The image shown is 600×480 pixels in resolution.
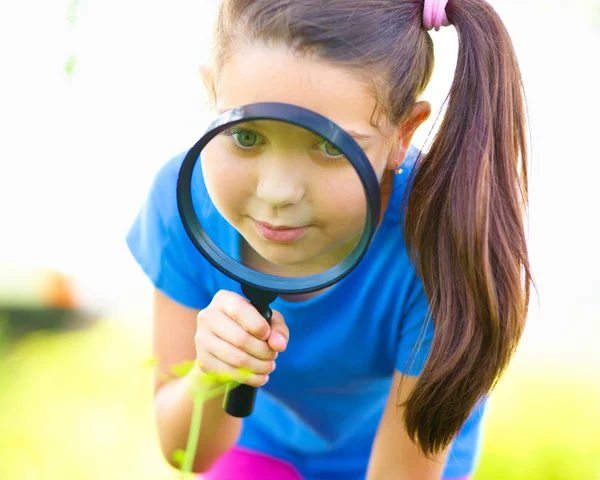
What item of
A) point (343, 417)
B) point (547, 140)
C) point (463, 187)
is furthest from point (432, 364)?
point (547, 140)

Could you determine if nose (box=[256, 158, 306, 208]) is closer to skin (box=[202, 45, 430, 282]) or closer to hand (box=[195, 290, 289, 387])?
skin (box=[202, 45, 430, 282])

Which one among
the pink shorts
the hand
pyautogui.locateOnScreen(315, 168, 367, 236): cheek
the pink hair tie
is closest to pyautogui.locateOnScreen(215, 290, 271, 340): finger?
the hand

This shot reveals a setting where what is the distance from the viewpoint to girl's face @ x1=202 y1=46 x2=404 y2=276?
1573 millimetres

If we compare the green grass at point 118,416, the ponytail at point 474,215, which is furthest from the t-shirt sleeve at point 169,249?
the green grass at point 118,416

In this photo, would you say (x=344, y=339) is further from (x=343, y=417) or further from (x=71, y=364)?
(x=71, y=364)

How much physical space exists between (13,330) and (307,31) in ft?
7.53

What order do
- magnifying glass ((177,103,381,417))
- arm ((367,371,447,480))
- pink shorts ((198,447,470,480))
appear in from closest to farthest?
1. magnifying glass ((177,103,381,417))
2. arm ((367,371,447,480))
3. pink shorts ((198,447,470,480))

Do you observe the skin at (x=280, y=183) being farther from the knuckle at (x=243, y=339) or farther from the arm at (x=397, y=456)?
Result: the arm at (x=397, y=456)

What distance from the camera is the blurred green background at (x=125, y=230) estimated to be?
3123 millimetres

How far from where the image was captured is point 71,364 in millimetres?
3379

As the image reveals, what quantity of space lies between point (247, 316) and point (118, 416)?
174 centimetres

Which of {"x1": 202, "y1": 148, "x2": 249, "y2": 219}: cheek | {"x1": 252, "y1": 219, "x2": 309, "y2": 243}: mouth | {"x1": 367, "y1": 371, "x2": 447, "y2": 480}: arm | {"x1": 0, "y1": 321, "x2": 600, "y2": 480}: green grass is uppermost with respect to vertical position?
{"x1": 202, "y1": 148, "x2": 249, "y2": 219}: cheek

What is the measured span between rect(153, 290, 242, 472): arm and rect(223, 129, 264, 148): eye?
27.2 inches

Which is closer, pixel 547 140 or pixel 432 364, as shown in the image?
pixel 432 364
